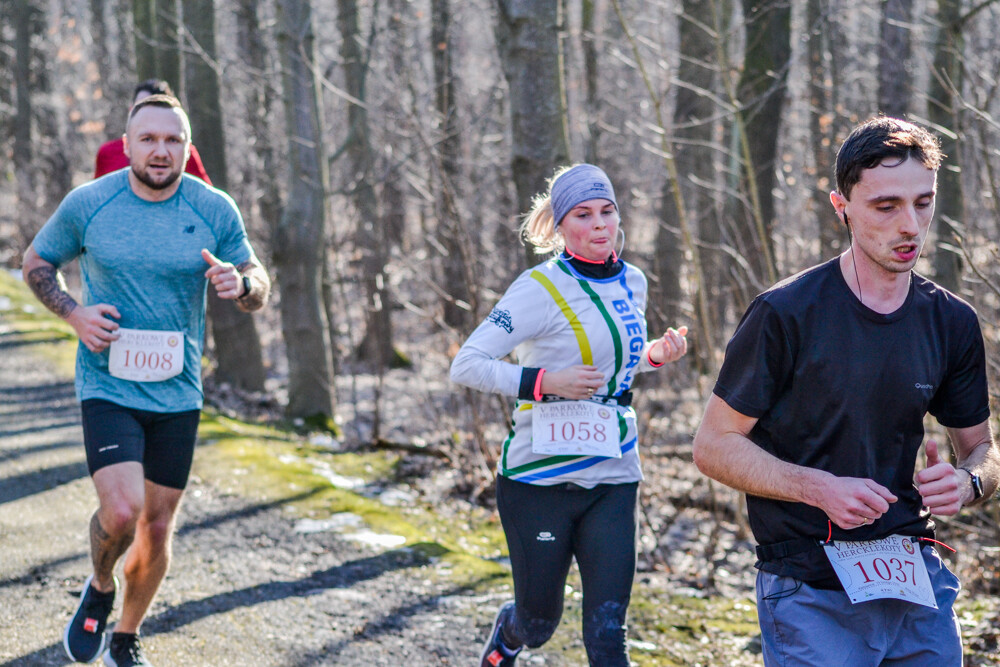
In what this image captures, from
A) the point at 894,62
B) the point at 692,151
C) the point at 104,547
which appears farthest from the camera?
the point at 692,151

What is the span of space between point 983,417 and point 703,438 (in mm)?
761

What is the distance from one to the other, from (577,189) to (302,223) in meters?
A: 7.51

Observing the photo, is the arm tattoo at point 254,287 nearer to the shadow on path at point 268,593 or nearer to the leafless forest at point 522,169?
the shadow on path at point 268,593

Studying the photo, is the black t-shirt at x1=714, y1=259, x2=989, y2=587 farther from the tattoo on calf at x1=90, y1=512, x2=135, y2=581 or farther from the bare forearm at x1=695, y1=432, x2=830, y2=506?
the tattoo on calf at x1=90, y1=512, x2=135, y2=581

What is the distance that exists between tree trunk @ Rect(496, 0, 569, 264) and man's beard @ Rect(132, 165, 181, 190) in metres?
2.45

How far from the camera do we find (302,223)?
36.1 feet

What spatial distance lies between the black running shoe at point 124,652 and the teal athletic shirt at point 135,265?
3.14 feet

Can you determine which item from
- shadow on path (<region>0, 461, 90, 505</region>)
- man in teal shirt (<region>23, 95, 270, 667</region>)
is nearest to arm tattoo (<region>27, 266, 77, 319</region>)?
man in teal shirt (<region>23, 95, 270, 667</region>)

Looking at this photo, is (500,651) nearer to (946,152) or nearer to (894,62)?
(946,152)

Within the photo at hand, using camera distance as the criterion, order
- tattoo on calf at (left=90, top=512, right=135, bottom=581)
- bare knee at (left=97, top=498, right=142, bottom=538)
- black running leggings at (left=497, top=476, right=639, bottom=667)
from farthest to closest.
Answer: tattoo on calf at (left=90, top=512, right=135, bottom=581) < bare knee at (left=97, top=498, right=142, bottom=538) < black running leggings at (left=497, top=476, right=639, bottom=667)

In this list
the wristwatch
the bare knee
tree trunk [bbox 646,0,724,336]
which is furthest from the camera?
tree trunk [bbox 646,0,724,336]

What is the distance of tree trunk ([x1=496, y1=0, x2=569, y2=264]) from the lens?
6293mm

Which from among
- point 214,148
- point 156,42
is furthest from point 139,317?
point 156,42

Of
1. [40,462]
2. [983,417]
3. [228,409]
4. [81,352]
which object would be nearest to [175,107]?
[81,352]
